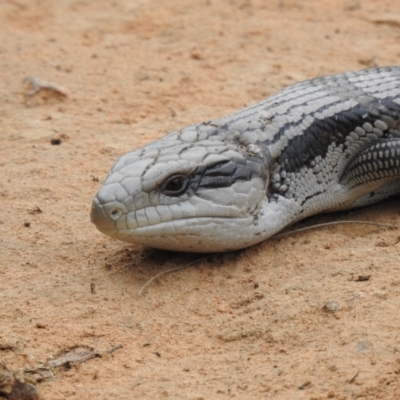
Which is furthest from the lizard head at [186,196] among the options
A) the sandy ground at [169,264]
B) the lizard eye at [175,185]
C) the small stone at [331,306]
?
the small stone at [331,306]

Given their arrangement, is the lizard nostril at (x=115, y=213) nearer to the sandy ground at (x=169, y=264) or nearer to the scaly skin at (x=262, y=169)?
the scaly skin at (x=262, y=169)

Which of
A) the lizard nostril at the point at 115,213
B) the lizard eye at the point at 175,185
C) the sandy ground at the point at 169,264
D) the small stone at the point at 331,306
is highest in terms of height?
the lizard eye at the point at 175,185

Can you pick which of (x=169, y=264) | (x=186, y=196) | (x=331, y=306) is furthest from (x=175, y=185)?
(x=331, y=306)

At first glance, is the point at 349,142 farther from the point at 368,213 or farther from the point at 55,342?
the point at 55,342

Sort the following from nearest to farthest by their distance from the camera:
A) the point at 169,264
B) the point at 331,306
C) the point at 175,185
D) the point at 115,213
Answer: the point at 331,306 → the point at 115,213 → the point at 175,185 → the point at 169,264

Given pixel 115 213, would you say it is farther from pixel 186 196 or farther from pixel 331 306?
pixel 331 306

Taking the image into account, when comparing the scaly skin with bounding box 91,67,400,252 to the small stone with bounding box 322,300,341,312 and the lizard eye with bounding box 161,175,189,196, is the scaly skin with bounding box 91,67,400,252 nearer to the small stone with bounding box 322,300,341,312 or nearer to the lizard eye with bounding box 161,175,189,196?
the lizard eye with bounding box 161,175,189,196

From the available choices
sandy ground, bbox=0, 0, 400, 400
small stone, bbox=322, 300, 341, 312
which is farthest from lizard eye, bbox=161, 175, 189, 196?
small stone, bbox=322, 300, 341, 312

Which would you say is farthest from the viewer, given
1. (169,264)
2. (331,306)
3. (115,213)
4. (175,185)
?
(169,264)
